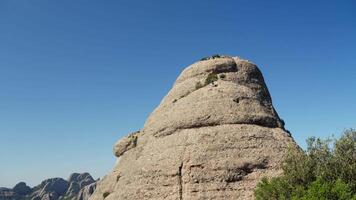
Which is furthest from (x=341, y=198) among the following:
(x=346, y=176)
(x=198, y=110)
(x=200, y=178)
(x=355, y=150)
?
(x=198, y=110)

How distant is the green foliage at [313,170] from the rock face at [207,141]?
8.82 ft

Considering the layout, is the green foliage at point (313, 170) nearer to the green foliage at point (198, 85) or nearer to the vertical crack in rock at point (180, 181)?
the vertical crack in rock at point (180, 181)

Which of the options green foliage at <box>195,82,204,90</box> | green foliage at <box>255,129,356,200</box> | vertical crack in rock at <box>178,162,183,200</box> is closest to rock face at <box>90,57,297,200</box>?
vertical crack in rock at <box>178,162,183,200</box>

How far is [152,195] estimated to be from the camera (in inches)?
1551

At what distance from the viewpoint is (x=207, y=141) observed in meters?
40.8

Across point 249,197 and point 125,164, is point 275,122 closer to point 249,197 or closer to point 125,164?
point 249,197

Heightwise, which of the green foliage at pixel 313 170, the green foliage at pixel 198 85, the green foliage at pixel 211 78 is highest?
the green foliage at pixel 211 78

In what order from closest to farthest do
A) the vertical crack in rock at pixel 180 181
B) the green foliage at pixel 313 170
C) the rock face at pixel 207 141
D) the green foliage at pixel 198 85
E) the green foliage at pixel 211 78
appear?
1. the green foliage at pixel 313 170
2. the vertical crack in rock at pixel 180 181
3. the rock face at pixel 207 141
4. the green foliage at pixel 198 85
5. the green foliage at pixel 211 78

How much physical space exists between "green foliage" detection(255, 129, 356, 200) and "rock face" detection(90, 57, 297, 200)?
106 inches

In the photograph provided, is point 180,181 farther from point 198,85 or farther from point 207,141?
point 198,85

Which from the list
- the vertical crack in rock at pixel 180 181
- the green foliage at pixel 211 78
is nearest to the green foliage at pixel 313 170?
the vertical crack in rock at pixel 180 181

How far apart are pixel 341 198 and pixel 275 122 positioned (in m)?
16.6

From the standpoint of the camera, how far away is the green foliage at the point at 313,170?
111 ft

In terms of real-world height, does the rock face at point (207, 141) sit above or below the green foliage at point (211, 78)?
below
